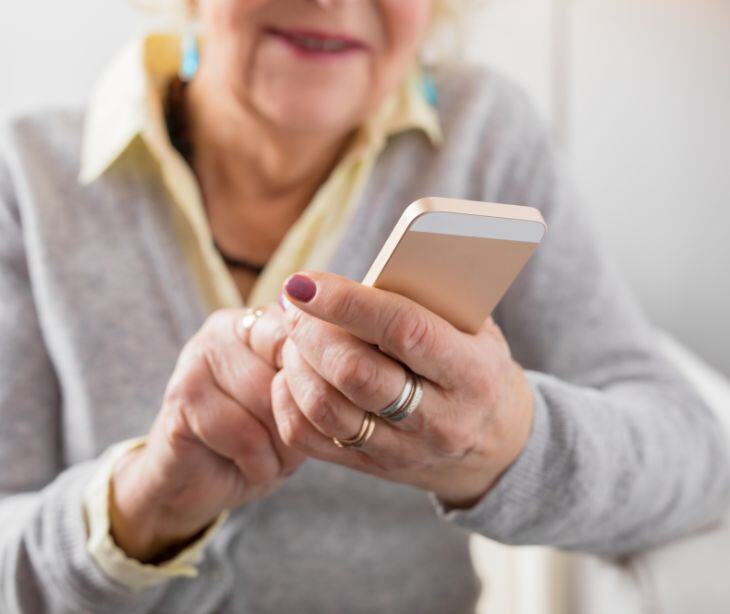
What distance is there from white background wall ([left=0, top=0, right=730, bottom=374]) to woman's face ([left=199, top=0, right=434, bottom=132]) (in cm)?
57

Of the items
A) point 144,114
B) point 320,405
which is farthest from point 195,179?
point 320,405

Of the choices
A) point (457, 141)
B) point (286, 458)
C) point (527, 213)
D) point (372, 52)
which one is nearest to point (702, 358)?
point (457, 141)

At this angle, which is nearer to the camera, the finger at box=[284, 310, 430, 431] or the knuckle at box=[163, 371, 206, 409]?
the finger at box=[284, 310, 430, 431]

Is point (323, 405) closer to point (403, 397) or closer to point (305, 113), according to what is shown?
point (403, 397)

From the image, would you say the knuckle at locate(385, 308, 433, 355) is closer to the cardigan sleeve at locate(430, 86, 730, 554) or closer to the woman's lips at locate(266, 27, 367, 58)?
the cardigan sleeve at locate(430, 86, 730, 554)

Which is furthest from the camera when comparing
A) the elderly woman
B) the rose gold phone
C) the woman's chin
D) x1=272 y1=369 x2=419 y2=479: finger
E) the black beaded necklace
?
the black beaded necklace

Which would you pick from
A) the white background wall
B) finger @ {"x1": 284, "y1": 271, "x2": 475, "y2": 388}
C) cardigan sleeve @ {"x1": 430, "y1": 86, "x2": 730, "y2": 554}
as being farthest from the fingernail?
the white background wall

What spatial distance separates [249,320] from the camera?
54 centimetres

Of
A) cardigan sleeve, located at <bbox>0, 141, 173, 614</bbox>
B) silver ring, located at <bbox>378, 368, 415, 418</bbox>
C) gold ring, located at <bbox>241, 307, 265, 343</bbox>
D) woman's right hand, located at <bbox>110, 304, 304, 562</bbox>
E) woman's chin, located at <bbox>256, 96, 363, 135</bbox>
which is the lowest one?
cardigan sleeve, located at <bbox>0, 141, 173, 614</bbox>

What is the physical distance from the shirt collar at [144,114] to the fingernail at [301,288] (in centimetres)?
Result: 43

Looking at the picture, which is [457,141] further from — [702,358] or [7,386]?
[702,358]

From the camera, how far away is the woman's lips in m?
0.71

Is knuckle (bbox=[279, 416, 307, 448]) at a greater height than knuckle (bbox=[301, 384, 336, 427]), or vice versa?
knuckle (bbox=[301, 384, 336, 427])

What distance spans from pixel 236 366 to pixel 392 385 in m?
0.15
